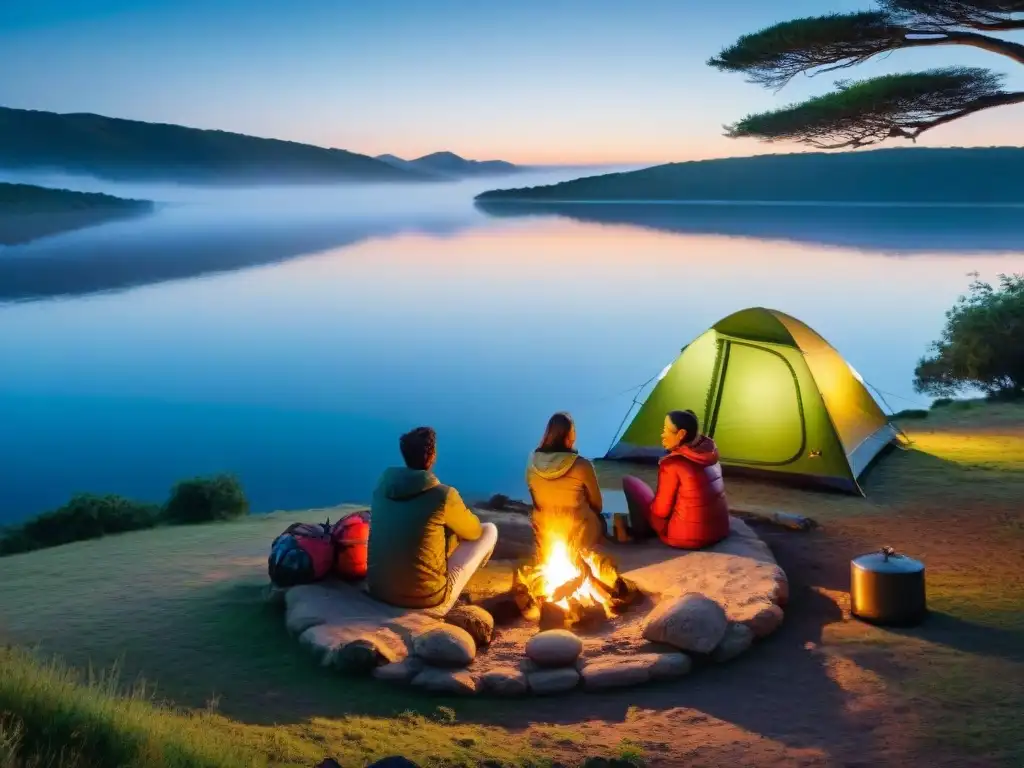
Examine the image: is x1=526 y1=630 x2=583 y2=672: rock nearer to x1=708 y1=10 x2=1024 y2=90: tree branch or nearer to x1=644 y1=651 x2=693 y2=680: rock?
x1=644 y1=651 x2=693 y2=680: rock

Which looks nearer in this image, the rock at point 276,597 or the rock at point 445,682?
the rock at point 445,682

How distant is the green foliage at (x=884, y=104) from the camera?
→ 1246 centimetres

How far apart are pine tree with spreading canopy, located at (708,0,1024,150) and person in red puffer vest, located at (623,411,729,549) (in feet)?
23.6

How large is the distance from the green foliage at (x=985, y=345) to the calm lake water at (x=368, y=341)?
1623mm

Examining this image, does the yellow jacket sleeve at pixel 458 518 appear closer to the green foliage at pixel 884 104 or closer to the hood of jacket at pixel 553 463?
the hood of jacket at pixel 553 463

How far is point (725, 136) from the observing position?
13922mm

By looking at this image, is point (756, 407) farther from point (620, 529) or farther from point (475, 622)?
point (475, 622)

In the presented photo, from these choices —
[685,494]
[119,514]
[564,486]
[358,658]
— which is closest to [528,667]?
[358,658]

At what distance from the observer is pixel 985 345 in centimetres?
1642

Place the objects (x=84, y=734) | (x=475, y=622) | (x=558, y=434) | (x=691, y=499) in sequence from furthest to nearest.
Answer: (x=691, y=499), (x=558, y=434), (x=475, y=622), (x=84, y=734)

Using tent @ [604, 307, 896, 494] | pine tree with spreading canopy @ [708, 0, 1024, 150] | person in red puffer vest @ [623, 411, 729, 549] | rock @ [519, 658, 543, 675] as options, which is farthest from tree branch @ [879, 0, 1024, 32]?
rock @ [519, 658, 543, 675]

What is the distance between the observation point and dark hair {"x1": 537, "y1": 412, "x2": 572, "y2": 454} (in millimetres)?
6414

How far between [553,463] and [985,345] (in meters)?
12.4

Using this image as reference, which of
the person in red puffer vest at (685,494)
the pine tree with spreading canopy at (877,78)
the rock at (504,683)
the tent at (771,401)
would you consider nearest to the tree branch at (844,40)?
the pine tree with spreading canopy at (877,78)
